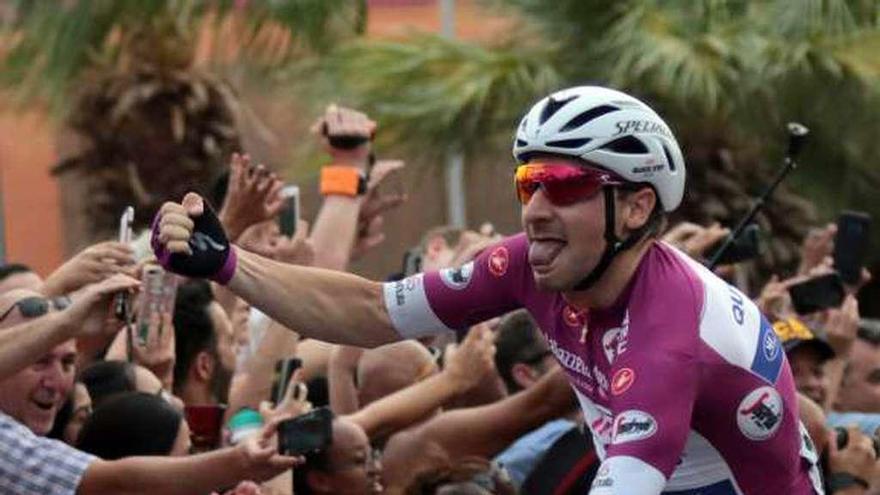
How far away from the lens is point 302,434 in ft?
23.5

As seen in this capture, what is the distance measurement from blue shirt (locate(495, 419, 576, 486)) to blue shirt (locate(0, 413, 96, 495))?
→ 2.12m

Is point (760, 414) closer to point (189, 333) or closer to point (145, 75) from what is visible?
point (189, 333)

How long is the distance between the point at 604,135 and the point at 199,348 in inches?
123

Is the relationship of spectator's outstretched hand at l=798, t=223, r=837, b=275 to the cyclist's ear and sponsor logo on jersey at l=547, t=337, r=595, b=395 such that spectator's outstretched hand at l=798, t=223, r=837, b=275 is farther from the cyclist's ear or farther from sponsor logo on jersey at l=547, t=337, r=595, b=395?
the cyclist's ear

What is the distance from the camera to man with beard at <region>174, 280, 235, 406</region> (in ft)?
31.1

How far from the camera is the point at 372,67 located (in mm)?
15305

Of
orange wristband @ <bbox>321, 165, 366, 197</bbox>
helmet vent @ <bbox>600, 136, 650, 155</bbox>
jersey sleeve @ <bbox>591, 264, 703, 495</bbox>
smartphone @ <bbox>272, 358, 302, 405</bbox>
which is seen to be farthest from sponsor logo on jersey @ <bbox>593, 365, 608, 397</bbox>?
orange wristband @ <bbox>321, 165, 366, 197</bbox>

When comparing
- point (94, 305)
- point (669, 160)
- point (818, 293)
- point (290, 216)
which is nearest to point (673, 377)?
point (669, 160)

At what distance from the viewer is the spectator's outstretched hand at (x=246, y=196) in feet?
29.0

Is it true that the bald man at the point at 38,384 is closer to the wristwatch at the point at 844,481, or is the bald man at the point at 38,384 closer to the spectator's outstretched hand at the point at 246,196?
the spectator's outstretched hand at the point at 246,196

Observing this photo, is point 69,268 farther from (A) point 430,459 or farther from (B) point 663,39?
(B) point 663,39

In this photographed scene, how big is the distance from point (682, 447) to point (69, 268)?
2.34 meters

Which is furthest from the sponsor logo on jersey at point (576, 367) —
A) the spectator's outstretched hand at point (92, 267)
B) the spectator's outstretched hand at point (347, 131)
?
the spectator's outstretched hand at point (347, 131)

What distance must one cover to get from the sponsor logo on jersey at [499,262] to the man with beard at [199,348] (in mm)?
2476
